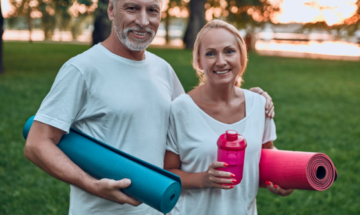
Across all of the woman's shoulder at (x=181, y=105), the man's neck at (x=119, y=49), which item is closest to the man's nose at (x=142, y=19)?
the man's neck at (x=119, y=49)

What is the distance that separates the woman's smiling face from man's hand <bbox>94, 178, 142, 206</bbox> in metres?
0.94

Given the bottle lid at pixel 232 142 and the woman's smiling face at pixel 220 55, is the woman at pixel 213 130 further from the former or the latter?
the bottle lid at pixel 232 142

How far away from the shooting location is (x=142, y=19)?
2104 millimetres

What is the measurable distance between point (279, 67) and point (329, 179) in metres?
16.6

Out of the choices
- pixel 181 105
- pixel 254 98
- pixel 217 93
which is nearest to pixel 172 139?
pixel 181 105

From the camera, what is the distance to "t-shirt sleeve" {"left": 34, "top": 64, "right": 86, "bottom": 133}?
6.26 ft

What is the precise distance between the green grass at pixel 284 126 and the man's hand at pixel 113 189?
9.51 ft

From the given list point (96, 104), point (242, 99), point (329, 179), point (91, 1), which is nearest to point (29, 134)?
point (96, 104)

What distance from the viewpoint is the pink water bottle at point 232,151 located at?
1.89m

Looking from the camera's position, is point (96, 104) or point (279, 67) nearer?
point (96, 104)

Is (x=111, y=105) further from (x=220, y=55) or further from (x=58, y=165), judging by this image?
(x=220, y=55)

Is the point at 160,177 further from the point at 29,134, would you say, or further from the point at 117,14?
the point at 117,14

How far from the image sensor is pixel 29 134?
76.4 inches

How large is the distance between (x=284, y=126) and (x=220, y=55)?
6.33 meters
